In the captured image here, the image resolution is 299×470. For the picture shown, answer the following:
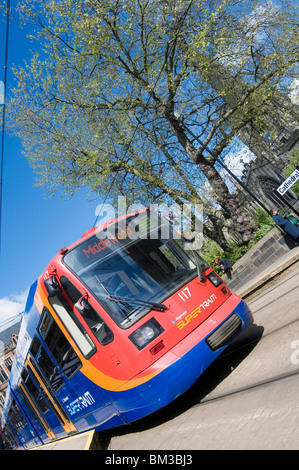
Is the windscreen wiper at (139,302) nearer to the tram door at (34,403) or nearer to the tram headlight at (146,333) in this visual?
the tram headlight at (146,333)

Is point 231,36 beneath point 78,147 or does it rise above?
beneath

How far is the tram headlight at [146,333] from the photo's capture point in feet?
18.9

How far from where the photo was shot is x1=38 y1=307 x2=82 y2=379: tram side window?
257 inches

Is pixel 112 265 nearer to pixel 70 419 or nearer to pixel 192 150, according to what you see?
pixel 70 419

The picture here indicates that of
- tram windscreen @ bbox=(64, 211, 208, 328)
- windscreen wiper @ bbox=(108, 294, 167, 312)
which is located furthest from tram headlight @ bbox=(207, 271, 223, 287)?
windscreen wiper @ bbox=(108, 294, 167, 312)

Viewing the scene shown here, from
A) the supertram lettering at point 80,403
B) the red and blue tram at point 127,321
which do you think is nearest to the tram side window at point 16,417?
the red and blue tram at point 127,321

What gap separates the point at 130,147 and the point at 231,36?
253 inches

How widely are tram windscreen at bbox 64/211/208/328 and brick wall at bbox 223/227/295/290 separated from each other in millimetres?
9661

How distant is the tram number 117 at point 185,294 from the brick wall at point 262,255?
10311 mm

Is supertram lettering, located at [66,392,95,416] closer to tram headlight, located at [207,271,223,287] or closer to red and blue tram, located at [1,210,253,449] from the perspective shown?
red and blue tram, located at [1,210,253,449]

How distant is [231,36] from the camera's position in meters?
16.2
